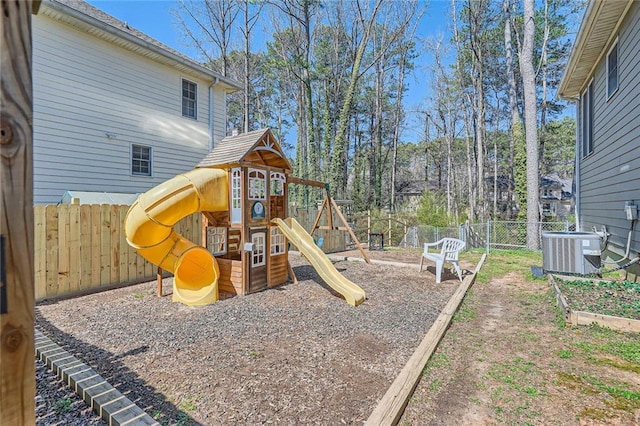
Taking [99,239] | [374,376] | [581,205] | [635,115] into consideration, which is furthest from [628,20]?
[99,239]

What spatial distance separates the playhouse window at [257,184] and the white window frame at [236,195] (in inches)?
8.9

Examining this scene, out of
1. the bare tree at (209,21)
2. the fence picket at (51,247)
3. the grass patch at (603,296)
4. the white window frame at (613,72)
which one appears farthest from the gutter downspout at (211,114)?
the white window frame at (613,72)

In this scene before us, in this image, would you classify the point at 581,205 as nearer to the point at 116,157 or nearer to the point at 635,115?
the point at 635,115

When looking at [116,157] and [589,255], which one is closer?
[589,255]

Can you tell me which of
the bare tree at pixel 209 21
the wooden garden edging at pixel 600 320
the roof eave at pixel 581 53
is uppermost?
the bare tree at pixel 209 21

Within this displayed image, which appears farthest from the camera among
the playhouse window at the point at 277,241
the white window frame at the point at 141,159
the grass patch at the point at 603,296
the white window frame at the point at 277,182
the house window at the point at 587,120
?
the white window frame at the point at 141,159

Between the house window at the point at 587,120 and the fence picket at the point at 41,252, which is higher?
the house window at the point at 587,120

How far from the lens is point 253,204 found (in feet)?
21.1

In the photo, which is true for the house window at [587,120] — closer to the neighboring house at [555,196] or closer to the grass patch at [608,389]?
the grass patch at [608,389]

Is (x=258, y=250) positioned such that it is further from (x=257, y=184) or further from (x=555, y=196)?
(x=555, y=196)

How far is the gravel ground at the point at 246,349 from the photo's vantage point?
264 centimetres

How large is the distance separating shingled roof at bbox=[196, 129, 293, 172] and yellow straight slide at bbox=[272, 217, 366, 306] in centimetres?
147

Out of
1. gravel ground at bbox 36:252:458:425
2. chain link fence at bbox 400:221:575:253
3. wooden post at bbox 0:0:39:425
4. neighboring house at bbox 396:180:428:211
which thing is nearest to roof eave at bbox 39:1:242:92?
gravel ground at bbox 36:252:458:425

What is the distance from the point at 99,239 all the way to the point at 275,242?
3489 mm
